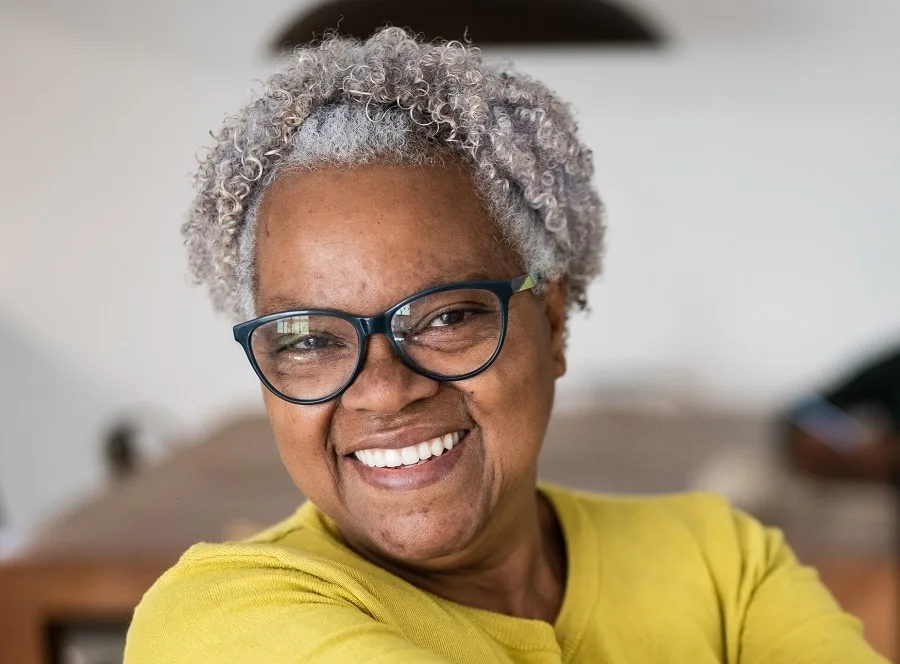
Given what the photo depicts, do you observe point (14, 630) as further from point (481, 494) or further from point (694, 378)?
point (694, 378)

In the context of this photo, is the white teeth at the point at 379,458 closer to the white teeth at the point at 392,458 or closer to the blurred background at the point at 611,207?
the white teeth at the point at 392,458

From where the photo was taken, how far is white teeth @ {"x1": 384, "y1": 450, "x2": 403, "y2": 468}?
90 cm

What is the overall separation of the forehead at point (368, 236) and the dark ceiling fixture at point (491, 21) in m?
1.18

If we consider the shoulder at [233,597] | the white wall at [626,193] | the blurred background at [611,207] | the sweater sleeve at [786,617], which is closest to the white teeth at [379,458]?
the shoulder at [233,597]

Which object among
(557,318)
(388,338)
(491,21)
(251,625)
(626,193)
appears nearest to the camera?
(251,625)

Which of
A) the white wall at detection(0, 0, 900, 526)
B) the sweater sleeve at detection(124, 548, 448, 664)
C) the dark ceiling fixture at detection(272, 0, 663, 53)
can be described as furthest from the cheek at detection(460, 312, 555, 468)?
the white wall at detection(0, 0, 900, 526)

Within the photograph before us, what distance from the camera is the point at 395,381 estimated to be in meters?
0.88

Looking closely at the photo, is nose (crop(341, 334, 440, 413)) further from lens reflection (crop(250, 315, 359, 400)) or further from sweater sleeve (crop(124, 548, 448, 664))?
sweater sleeve (crop(124, 548, 448, 664))

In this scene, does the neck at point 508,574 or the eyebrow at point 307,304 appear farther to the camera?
the neck at point 508,574

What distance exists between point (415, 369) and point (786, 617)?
1.62 ft

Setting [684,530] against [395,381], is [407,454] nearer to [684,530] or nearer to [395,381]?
[395,381]

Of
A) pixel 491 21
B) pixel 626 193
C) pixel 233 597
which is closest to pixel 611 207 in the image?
pixel 626 193

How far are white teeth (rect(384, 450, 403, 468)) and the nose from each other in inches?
1.8

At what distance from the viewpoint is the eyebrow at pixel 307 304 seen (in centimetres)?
89
